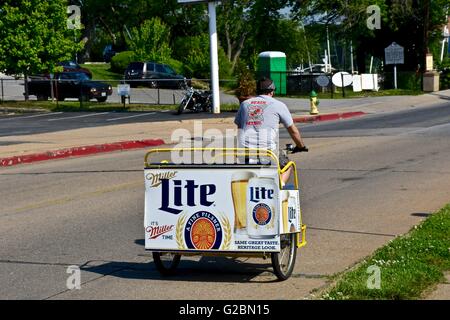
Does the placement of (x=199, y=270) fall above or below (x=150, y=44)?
below

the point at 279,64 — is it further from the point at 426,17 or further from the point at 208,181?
the point at 208,181

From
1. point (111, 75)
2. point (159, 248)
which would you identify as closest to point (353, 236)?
point (159, 248)

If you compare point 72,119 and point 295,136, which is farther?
point 72,119

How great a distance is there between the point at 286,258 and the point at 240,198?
88 centimetres

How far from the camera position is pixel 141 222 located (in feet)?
38.7

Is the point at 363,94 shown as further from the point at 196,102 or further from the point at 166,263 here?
the point at 166,263

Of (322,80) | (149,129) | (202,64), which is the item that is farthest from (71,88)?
(149,129)

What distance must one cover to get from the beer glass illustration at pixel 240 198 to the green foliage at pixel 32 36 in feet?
112

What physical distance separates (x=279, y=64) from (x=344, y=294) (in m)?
43.6

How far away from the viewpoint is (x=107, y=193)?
14.6m

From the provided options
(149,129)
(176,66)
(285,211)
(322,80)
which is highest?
(285,211)

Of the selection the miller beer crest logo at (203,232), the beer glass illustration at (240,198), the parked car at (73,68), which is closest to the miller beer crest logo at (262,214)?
the beer glass illustration at (240,198)

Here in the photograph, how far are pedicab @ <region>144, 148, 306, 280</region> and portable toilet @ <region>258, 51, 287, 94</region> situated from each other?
1569 inches

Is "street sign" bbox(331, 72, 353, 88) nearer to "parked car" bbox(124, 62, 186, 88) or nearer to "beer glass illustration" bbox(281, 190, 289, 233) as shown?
"parked car" bbox(124, 62, 186, 88)
